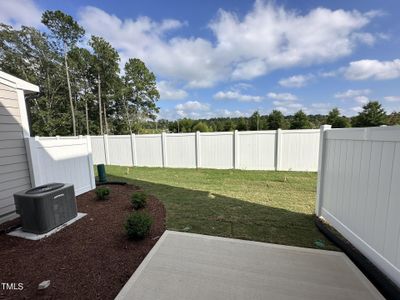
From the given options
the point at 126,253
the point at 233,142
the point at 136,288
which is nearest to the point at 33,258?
the point at 126,253

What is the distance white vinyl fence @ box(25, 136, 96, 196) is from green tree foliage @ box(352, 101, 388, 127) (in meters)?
28.3

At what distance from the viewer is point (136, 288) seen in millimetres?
1786

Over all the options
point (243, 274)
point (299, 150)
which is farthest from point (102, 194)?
point (299, 150)

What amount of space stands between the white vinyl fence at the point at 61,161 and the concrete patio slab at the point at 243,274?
3.26 metres

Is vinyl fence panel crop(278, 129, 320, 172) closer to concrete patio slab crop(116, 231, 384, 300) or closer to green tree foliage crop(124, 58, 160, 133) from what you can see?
concrete patio slab crop(116, 231, 384, 300)

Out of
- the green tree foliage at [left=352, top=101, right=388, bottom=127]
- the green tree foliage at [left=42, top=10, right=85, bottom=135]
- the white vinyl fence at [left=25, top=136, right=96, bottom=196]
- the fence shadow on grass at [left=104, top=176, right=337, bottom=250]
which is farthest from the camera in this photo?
the green tree foliage at [left=352, top=101, right=388, bottom=127]

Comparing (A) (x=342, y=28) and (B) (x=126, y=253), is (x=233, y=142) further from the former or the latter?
(B) (x=126, y=253)

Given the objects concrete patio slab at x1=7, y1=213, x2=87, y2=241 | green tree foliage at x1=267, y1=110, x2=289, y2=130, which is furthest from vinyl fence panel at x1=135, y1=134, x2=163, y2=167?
green tree foliage at x1=267, y1=110, x2=289, y2=130

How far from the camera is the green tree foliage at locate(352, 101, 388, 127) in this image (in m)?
21.9

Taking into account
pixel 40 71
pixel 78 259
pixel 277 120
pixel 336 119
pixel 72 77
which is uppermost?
pixel 40 71

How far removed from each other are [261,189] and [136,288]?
4.29 metres

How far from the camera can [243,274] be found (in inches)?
76.5

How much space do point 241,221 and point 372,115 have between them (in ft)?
93.2

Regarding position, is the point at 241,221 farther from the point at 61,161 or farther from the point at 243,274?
the point at 61,161
